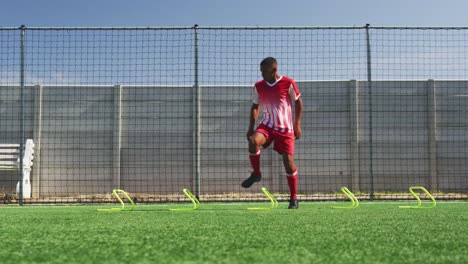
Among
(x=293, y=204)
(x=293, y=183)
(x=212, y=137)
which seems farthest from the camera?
(x=212, y=137)

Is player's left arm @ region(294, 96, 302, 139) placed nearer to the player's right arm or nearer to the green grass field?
the player's right arm

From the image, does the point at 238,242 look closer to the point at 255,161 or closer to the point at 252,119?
the point at 255,161

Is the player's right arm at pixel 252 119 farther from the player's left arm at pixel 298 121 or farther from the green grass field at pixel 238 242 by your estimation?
the green grass field at pixel 238 242

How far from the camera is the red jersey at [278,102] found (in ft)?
18.7

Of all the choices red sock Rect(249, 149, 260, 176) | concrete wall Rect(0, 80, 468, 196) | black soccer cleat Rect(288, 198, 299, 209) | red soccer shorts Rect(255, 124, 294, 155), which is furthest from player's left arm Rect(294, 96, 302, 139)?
concrete wall Rect(0, 80, 468, 196)

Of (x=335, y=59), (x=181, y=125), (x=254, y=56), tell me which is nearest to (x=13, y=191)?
(x=181, y=125)

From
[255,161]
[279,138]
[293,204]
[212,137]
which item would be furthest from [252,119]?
[212,137]

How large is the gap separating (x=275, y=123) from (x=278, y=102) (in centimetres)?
25

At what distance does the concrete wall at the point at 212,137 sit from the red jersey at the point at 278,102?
4.06 metres

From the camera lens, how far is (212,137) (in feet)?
32.3

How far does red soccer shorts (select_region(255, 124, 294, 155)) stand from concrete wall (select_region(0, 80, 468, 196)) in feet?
13.5

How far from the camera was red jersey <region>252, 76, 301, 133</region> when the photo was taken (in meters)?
A: 5.71

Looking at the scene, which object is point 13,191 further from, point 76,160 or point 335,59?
point 335,59

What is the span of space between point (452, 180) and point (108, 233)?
9110 mm
